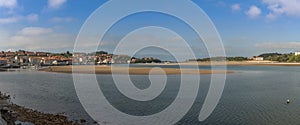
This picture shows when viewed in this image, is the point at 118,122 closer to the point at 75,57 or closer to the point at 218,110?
the point at 218,110

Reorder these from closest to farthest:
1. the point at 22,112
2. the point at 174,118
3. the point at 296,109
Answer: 1. the point at 174,118
2. the point at 22,112
3. the point at 296,109

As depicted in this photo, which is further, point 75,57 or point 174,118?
point 75,57

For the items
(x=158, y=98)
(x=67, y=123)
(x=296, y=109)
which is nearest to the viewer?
(x=67, y=123)

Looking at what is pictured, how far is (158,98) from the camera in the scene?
84.6 feet

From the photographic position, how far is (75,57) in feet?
577

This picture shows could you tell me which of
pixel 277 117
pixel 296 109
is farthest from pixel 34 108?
pixel 296 109

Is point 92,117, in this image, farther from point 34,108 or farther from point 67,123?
point 34,108

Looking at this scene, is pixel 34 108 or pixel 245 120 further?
pixel 34 108

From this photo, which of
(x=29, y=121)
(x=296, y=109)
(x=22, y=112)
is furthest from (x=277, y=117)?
(x=22, y=112)

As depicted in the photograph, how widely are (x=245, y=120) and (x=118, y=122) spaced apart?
7.56 m

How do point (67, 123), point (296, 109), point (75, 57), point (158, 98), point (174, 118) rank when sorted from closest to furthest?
point (67, 123) < point (174, 118) < point (296, 109) < point (158, 98) < point (75, 57)

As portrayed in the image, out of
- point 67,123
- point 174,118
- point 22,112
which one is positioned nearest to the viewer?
point 67,123

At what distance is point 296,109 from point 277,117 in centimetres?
361

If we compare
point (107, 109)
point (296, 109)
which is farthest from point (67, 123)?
point (296, 109)
